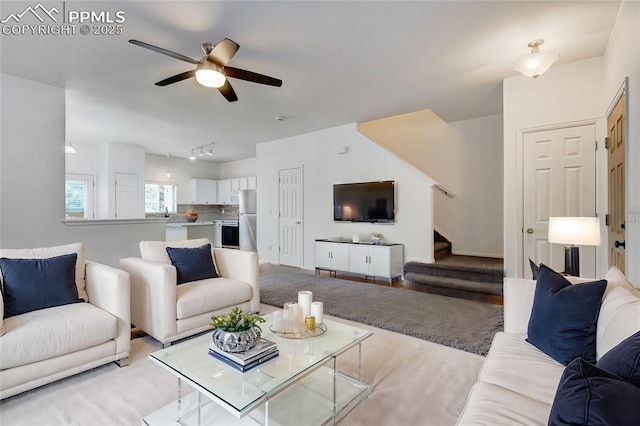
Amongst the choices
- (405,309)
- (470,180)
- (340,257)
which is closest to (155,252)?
(405,309)

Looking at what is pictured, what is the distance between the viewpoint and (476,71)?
3363mm

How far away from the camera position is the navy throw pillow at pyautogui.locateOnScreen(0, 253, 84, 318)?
210cm

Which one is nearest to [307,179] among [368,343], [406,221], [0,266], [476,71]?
[406,221]

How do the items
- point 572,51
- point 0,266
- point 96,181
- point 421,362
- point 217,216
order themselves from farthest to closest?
1. point 217,216
2. point 96,181
3. point 572,51
4. point 421,362
5. point 0,266

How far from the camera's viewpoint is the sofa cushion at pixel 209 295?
2.57 m

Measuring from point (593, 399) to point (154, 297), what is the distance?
2.66 metres

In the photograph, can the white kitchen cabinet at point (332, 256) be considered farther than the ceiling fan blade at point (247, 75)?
Yes

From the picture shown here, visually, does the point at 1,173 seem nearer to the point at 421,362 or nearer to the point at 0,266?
the point at 0,266

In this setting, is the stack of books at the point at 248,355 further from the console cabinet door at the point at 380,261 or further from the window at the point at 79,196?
the window at the point at 79,196

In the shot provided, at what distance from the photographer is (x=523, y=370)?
1.43 m

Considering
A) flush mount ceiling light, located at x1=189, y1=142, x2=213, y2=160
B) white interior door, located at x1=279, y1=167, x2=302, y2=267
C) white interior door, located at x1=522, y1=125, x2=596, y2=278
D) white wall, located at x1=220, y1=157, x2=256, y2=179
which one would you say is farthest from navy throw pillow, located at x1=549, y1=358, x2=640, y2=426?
white wall, located at x1=220, y1=157, x2=256, y2=179

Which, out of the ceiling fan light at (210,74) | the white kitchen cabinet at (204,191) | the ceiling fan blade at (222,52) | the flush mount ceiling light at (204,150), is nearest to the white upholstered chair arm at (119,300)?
the ceiling fan light at (210,74)

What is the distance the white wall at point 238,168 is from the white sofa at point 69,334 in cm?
636

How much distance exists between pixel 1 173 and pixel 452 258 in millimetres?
5826
